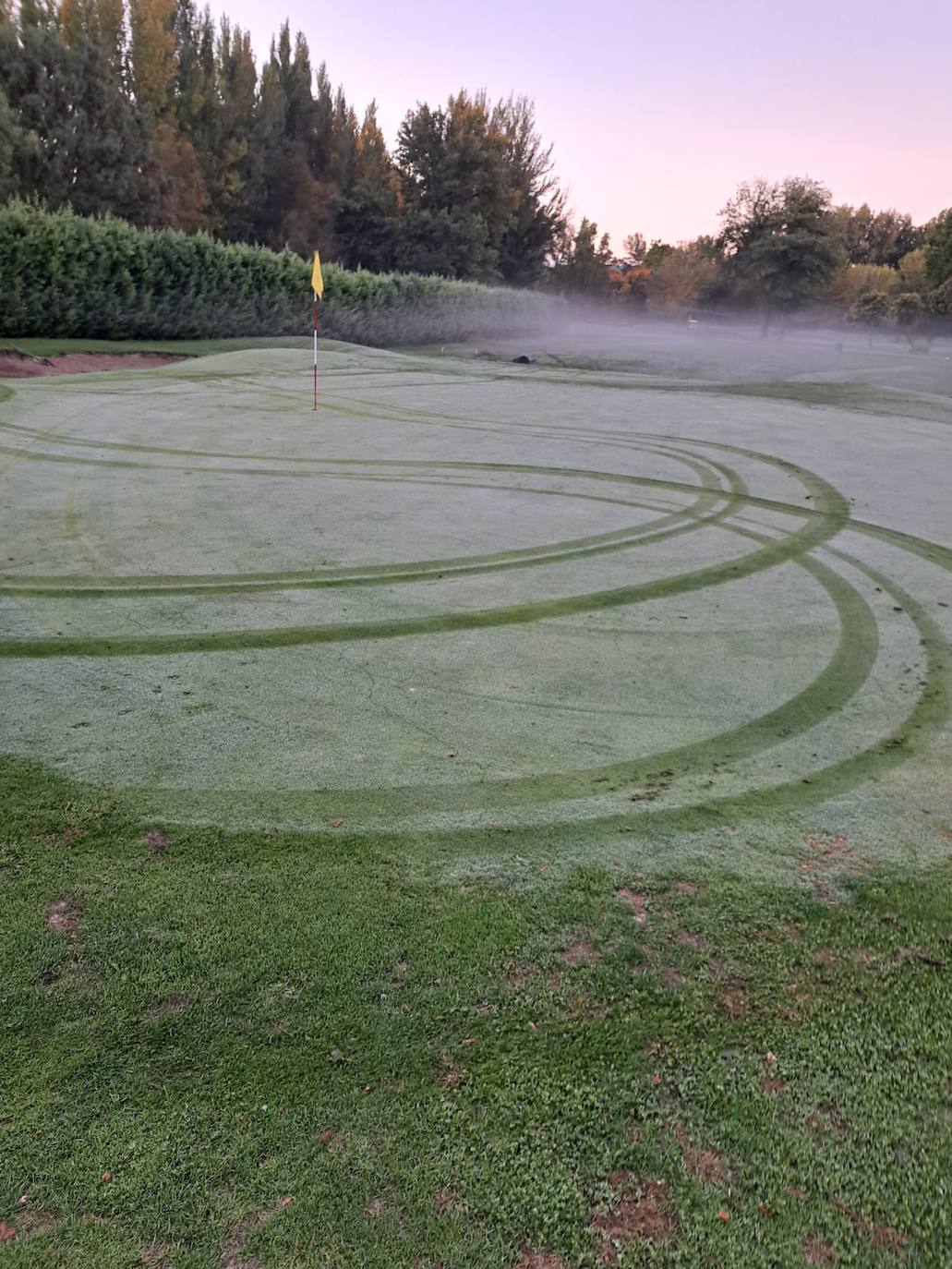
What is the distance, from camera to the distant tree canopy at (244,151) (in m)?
30.3

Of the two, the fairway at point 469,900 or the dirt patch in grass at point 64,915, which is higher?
the fairway at point 469,900

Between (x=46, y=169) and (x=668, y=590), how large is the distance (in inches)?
1349

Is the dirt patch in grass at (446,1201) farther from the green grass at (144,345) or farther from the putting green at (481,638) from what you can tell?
the green grass at (144,345)

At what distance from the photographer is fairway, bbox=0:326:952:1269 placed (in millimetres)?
1734

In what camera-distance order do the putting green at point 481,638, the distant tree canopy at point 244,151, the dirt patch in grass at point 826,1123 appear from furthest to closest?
1. the distant tree canopy at point 244,151
2. the putting green at point 481,638
3. the dirt patch in grass at point 826,1123

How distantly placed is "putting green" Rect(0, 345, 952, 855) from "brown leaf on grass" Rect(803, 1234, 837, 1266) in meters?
1.37

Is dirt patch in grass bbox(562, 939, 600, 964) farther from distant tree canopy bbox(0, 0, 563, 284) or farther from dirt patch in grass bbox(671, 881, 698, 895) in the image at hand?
distant tree canopy bbox(0, 0, 563, 284)

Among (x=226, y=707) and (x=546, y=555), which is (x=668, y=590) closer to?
(x=546, y=555)

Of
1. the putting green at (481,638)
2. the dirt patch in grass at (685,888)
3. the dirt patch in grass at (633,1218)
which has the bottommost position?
the dirt patch in grass at (633,1218)

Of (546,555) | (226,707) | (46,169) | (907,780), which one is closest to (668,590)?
(546,555)

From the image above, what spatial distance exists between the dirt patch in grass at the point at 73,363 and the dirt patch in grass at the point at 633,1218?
59.4ft

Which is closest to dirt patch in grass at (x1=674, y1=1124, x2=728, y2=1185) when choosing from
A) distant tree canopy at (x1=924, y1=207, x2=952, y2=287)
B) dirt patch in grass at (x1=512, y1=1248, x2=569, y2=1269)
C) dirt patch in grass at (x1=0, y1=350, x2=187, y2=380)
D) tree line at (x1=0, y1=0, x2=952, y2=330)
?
dirt patch in grass at (x1=512, y1=1248, x2=569, y2=1269)

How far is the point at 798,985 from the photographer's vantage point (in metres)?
2.33

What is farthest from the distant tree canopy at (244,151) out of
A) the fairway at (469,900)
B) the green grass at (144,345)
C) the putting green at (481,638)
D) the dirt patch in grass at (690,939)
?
the dirt patch in grass at (690,939)
